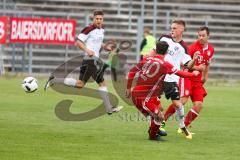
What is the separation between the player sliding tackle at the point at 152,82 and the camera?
11.8m

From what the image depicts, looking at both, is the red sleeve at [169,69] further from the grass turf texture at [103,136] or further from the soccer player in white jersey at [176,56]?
the grass turf texture at [103,136]

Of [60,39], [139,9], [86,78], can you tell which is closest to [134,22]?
[139,9]

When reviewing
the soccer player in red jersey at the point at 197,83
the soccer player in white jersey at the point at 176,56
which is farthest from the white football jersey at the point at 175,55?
the soccer player in red jersey at the point at 197,83

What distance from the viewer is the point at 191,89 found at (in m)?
13.8

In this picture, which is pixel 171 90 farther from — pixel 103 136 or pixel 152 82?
pixel 103 136

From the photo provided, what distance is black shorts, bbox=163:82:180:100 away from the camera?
40.8 ft

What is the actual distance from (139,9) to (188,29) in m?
2.39

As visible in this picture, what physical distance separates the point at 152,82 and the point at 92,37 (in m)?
4.55

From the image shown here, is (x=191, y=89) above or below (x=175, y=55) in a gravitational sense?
below

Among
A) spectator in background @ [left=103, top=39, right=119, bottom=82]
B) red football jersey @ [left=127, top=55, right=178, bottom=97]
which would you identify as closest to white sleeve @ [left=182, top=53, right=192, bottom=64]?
red football jersey @ [left=127, top=55, right=178, bottom=97]

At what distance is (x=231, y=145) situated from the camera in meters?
11.8

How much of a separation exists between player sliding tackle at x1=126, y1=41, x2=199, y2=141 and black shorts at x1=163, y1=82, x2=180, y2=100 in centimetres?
9

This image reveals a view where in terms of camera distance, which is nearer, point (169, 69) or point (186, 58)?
point (169, 69)

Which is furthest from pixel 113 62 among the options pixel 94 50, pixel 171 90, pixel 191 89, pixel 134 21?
pixel 171 90
